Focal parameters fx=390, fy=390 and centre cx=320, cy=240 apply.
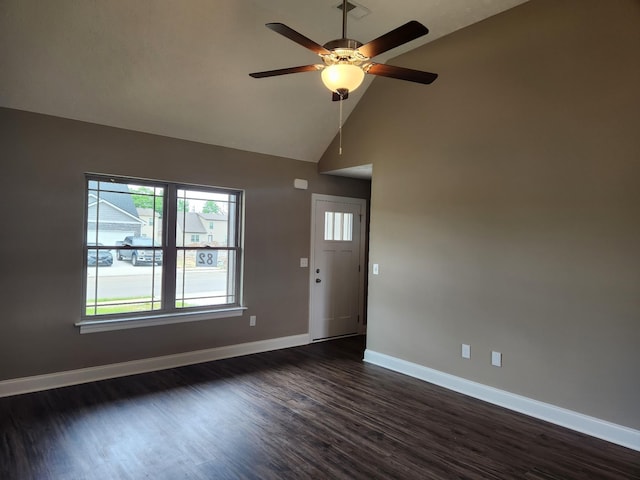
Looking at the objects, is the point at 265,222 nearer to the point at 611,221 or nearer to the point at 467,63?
the point at 467,63

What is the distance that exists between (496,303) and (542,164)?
1.28 metres

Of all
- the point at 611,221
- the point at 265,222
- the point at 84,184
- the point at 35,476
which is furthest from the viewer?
the point at 265,222

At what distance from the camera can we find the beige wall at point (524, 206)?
290 cm

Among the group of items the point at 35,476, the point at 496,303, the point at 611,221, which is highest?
the point at 611,221

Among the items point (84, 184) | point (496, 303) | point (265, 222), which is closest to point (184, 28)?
point (84, 184)

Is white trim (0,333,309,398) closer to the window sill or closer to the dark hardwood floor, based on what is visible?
the dark hardwood floor

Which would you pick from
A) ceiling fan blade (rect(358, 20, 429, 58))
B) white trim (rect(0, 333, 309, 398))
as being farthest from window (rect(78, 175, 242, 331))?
ceiling fan blade (rect(358, 20, 429, 58))

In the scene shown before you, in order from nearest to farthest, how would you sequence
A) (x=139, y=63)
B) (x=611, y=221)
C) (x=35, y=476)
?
(x=35, y=476)
(x=611, y=221)
(x=139, y=63)

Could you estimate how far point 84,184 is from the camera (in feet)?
12.4

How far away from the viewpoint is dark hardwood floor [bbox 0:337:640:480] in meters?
2.49

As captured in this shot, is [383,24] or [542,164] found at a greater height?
[383,24]

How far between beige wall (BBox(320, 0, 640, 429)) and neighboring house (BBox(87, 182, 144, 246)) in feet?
9.14

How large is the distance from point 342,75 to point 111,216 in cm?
292

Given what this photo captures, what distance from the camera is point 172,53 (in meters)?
3.51
